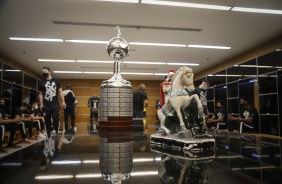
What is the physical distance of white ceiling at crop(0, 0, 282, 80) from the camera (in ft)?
13.8

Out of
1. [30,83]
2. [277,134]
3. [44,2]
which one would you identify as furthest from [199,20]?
[30,83]

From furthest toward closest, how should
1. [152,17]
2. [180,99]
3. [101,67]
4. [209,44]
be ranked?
[101,67] → [209,44] → [152,17] → [180,99]

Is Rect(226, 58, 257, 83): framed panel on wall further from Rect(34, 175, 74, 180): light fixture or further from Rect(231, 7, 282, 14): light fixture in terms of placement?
Rect(34, 175, 74, 180): light fixture

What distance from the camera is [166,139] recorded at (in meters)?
0.73

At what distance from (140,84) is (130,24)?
2136 millimetres

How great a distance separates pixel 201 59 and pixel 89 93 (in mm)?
7620

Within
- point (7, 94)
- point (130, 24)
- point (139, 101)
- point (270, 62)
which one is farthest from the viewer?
point (7, 94)

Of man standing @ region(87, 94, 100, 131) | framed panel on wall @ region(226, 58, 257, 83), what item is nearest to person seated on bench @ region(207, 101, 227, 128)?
framed panel on wall @ region(226, 58, 257, 83)

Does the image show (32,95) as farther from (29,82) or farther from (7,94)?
(7,94)

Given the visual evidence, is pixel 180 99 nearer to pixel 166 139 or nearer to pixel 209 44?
pixel 166 139

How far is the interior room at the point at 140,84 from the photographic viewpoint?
453mm

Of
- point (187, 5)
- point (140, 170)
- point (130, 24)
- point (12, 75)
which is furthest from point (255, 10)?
point (12, 75)

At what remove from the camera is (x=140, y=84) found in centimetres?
673

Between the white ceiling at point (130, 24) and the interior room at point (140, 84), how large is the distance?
0.08 feet
